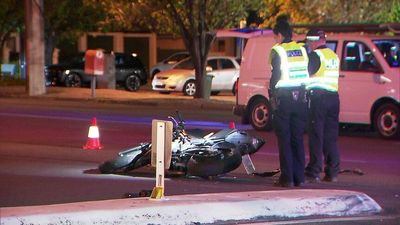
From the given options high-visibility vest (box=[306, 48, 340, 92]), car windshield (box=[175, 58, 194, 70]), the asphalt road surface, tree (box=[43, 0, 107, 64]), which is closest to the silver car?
car windshield (box=[175, 58, 194, 70])

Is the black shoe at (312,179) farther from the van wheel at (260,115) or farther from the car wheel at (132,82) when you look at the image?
the car wheel at (132,82)

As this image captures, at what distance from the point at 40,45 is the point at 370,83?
1551 centimetres

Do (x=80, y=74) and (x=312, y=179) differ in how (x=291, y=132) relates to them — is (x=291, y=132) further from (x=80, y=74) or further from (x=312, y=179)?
(x=80, y=74)

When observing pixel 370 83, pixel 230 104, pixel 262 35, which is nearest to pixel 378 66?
pixel 370 83

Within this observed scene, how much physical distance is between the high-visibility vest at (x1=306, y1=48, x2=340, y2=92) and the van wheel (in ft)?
21.3

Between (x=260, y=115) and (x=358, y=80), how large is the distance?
2318 millimetres

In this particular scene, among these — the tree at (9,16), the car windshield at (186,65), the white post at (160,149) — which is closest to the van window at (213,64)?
the car windshield at (186,65)

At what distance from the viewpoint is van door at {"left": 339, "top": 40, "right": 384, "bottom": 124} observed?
1703cm

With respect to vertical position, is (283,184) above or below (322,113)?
below

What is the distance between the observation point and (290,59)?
10.9 metres

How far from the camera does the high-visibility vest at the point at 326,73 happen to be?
11.6 m

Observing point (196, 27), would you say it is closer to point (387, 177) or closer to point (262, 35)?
point (262, 35)

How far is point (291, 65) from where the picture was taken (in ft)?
35.5

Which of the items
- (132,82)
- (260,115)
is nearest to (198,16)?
(132,82)
